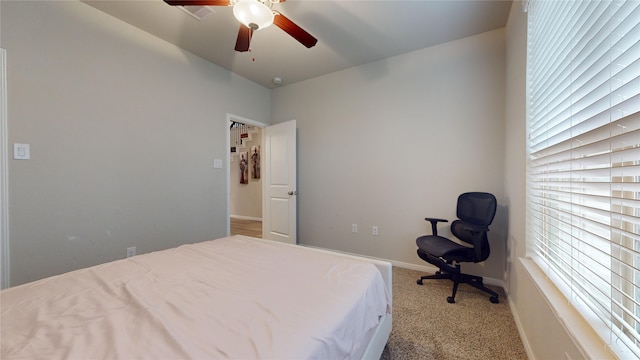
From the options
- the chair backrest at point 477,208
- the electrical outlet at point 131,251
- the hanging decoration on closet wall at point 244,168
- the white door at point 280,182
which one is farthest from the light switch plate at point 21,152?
the hanging decoration on closet wall at point 244,168

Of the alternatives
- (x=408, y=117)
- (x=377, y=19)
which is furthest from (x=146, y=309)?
(x=408, y=117)

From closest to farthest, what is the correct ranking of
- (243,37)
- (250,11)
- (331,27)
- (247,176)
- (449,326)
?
(250,11)
(449,326)
(243,37)
(331,27)
(247,176)

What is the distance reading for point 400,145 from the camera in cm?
284

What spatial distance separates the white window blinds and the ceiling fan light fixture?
1573 mm

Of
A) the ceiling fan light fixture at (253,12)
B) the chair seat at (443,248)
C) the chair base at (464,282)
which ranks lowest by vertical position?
the chair base at (464,282)

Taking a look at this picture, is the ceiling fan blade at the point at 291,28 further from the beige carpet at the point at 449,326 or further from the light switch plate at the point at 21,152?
the beige carpet at the point at 449,326

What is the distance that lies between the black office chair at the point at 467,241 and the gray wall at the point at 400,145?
24 centimetres

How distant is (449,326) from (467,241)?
0.86 metres

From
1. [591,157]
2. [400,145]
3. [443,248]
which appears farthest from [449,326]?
[400,145]

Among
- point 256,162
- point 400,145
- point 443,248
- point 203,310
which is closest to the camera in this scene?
point 203,310

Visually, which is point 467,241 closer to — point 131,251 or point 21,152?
point 131,251

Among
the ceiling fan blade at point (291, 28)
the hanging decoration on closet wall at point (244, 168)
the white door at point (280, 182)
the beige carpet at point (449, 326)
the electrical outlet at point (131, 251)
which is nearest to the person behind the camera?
the beige carpet at point (449, 326)

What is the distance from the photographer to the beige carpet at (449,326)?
1.45 metres

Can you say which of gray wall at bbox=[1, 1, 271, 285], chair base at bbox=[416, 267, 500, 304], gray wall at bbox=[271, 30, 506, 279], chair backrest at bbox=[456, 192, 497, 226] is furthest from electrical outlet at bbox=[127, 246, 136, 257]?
chair backrest at bbox=[456, 192, 497, 226]
